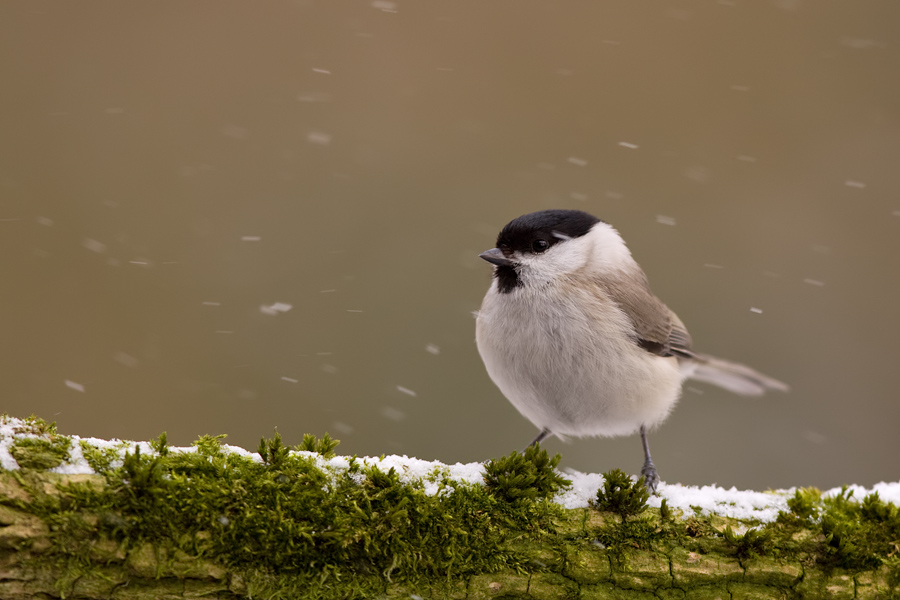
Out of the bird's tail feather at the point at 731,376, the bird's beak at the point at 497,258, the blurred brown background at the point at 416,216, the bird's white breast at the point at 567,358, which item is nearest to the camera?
the bird's white breast at the point at 567,358

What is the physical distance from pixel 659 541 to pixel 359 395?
377cm

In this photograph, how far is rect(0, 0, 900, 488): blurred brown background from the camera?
5402mm

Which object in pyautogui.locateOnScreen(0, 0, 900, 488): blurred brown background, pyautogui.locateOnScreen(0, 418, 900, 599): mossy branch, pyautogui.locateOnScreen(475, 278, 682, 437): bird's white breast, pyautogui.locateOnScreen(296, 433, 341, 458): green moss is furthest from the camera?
pyautogui.locateOnScreen(0, 0, 900, 488): blurred brown background

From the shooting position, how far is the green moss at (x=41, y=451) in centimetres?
173

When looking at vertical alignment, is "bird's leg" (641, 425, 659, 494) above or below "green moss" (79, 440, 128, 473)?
below

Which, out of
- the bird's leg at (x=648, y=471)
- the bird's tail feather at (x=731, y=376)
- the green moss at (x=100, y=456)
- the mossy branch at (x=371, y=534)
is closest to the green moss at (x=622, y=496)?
the mossy branch at (x=371, y=534)

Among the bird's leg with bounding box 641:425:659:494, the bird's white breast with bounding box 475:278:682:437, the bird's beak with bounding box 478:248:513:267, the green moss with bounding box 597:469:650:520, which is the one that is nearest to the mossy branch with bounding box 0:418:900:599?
the green moss with bounding box 597:469:650:520

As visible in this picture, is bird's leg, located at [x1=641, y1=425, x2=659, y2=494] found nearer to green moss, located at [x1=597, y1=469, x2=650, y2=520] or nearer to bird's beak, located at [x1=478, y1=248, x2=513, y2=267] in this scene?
green moss, located at [x1=597, y1=469, x2=650, y2=520]

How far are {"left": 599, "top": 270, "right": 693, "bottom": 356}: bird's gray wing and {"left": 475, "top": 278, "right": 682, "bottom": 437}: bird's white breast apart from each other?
10 cm

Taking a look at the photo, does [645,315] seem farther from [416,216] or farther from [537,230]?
[416,216]

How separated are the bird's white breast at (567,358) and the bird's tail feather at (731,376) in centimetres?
101

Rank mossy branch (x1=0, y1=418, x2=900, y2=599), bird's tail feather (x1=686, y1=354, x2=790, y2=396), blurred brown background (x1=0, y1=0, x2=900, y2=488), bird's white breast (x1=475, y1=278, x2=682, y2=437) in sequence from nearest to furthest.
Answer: mossy branch (x1=0, y1=418, x2=900, y2=599) < bird's white breast (x1=475, y1=278, x2=682, y2=437) < bird's tail feather (x1=686, y1=354, x2=790, y2=396) < blurred brown background (x1=0, y1=0, x2=900, y2=488)

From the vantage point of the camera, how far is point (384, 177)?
5.93 meters

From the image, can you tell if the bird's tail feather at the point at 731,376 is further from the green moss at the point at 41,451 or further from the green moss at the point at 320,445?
the green moss at the point at 41,451
